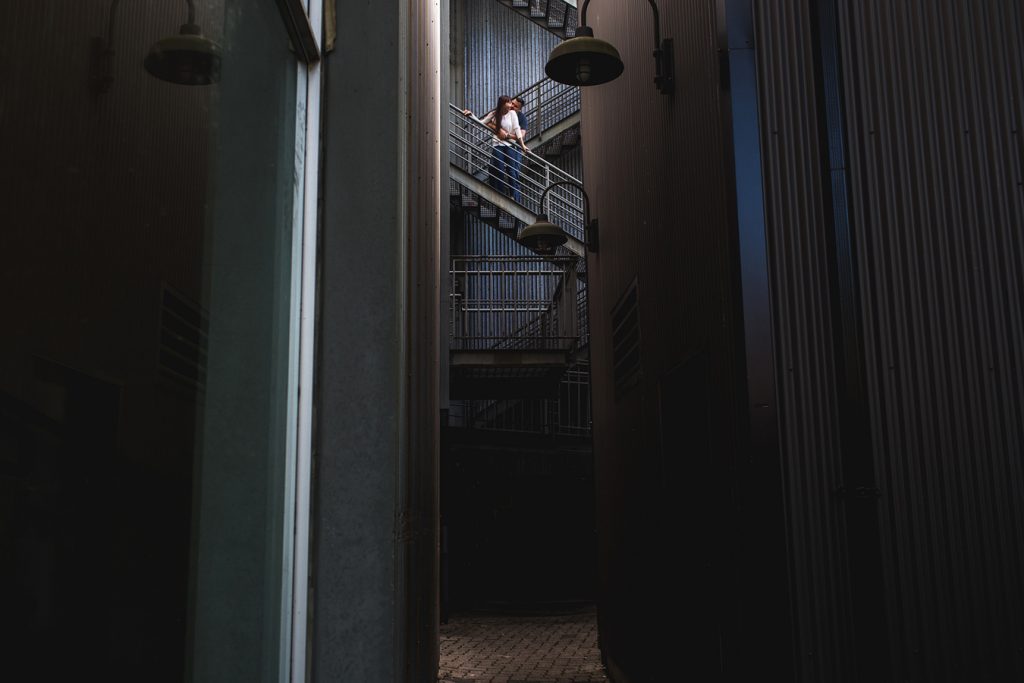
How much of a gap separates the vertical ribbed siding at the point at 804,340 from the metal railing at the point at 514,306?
28.8ft

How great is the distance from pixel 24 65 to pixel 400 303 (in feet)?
9.38

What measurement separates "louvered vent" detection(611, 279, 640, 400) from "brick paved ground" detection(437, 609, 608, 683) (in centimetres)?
355

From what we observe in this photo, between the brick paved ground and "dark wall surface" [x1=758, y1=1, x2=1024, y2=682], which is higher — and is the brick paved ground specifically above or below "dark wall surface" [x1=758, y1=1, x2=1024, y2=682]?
below

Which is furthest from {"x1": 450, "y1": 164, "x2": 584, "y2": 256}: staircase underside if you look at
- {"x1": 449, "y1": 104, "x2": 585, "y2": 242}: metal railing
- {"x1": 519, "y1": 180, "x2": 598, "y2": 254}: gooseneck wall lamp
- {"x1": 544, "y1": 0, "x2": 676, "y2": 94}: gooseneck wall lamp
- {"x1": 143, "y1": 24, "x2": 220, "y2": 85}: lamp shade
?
{"x1": 143, "y1": 24, "x2": 220, "y2": 85}: lamp shade

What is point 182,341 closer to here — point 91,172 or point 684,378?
point 91,172

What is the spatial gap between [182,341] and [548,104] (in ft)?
64.9

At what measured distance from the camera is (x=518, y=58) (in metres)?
22.1

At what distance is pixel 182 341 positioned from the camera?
2.41 metres

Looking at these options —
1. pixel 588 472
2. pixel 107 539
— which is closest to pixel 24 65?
pixel 107 539

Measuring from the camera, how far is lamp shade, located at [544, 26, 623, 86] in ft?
24.4

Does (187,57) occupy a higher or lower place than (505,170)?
lower

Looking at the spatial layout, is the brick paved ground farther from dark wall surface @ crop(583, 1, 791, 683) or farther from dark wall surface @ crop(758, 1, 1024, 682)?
dark wall surface @ crop(758, 1, 1024, 682)

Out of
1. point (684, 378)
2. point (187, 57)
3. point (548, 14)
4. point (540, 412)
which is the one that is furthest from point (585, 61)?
point (548, 14)

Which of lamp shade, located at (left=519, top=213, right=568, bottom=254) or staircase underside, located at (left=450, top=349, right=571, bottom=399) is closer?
lamp shade, located at (left=519, top=213, right=568, bottom=254)
